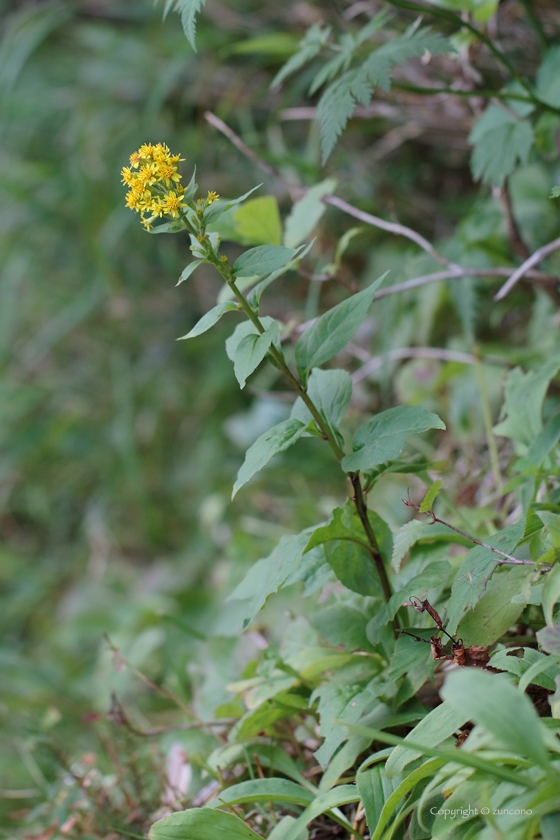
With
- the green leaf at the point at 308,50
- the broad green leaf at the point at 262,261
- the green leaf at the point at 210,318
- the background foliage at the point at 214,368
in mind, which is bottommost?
the background foliage at the point at 214,368

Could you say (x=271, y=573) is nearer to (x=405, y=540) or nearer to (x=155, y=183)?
(x=405, y=540)

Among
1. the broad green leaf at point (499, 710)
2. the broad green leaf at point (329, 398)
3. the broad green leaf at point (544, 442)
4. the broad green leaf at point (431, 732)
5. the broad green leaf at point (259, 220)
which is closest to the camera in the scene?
the broad green leaf at point (499, 710)

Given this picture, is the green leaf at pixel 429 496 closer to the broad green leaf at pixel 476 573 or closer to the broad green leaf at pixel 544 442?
the broad green leaf at pixel 476 573

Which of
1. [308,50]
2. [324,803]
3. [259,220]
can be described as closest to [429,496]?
→ [324,803]

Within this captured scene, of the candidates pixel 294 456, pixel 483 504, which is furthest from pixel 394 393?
pixel 483 504

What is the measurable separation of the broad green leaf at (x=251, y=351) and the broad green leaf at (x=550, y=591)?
0.26 metres

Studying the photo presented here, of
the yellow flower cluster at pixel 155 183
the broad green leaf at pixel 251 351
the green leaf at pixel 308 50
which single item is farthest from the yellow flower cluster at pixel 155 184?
the green leaf at pixel 308 50

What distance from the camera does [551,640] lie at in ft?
1.32

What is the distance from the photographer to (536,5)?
96 centimetres

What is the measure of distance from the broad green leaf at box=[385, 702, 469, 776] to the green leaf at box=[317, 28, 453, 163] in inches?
20.5

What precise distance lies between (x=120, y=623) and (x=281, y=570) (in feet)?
4.15

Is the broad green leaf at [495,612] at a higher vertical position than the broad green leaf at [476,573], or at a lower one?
lower

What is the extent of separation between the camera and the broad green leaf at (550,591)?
1.42 feet

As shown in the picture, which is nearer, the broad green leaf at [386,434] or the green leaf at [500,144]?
the broad green leaf at [386,434]
